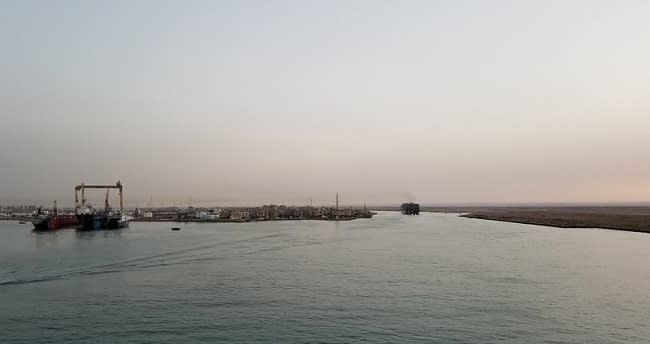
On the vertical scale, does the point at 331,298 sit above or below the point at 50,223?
below

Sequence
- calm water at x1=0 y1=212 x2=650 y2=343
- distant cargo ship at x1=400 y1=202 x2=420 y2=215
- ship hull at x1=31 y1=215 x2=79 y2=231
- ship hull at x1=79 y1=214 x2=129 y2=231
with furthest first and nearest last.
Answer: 1. distant cargo ship at x1=400 y1=202 x2=420 y2=215
2. ship hull at x1=79 y1=214 x2=129 y2=231
3. ship hull at x1=31 y1=215 x2=79 y2=231
4. calm water at x1=0 y1=212 x2=650 y2=343

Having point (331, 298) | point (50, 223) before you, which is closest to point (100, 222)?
point (50, 223)

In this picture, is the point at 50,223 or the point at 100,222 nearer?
the point at 50,223

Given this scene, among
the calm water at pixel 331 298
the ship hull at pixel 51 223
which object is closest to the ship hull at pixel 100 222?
the ship hull at pixel 51 223

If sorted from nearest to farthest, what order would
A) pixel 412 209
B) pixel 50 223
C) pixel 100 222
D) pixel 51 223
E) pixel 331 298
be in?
pixel 331 298, pixel 50 223, pixel 51 223, pixel 100 222, pixel 412 209

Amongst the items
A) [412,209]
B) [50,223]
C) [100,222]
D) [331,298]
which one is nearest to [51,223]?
[50,223]

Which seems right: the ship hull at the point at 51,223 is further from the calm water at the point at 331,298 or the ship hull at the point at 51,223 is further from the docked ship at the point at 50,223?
the calm water at the point at 331,298

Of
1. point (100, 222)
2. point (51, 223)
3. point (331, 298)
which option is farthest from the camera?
point (100, 222)

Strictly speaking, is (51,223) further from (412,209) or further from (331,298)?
(412,209)

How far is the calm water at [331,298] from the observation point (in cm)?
1587

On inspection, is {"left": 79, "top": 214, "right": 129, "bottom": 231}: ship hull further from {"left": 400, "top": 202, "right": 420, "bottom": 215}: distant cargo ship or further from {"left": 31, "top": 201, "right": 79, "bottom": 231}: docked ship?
{"left": 400, "top": 202, "right": 420, "bottom": 215}: distant cargo ship

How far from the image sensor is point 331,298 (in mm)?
20906

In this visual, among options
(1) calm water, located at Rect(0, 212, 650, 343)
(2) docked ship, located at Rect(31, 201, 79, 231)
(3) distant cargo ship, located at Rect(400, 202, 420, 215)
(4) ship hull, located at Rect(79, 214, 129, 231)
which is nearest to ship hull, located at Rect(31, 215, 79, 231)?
(2) docked ship, located at Rect(31, 201, 79, 231)

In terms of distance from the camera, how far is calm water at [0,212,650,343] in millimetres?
15867
